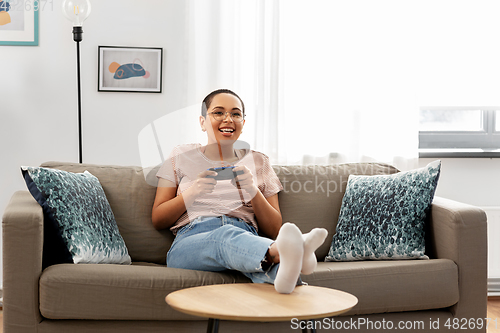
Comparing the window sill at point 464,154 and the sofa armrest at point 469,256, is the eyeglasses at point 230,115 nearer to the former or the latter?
the sofa armrest at point 469,256

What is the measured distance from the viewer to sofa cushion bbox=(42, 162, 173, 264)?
1945 mm

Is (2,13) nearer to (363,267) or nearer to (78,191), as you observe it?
(78,191)

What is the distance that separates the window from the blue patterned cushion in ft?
3.60

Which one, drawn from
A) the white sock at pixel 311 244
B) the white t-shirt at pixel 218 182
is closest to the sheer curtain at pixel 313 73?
the white t-shirt at pixel 218 182

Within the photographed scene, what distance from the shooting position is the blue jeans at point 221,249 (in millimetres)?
1354

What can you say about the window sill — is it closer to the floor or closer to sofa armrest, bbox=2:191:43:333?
the floor

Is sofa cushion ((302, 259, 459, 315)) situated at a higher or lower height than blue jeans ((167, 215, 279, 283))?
lower

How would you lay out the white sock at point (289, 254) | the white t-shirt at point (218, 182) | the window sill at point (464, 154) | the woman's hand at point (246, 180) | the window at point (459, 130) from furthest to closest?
the window at point (459, 130)
the window sill at point (464, 154)
the white t-shirt at point (218, 182)
the woman's hand at point (246, 180)
the white sock at point (289, 254)

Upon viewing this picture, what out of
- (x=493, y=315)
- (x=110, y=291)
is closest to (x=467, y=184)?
(x=493, y=315)

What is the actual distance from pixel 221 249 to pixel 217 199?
1.33 ft

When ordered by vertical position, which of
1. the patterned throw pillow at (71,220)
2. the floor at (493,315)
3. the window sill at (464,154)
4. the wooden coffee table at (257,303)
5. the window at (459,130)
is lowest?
the floor at (493,315)

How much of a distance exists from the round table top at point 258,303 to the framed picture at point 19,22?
2.04m

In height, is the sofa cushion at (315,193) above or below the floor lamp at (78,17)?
below

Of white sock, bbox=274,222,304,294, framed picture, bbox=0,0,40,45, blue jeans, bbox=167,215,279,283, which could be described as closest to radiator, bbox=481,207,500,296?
blue jeans, bbox=167,215,279,283
